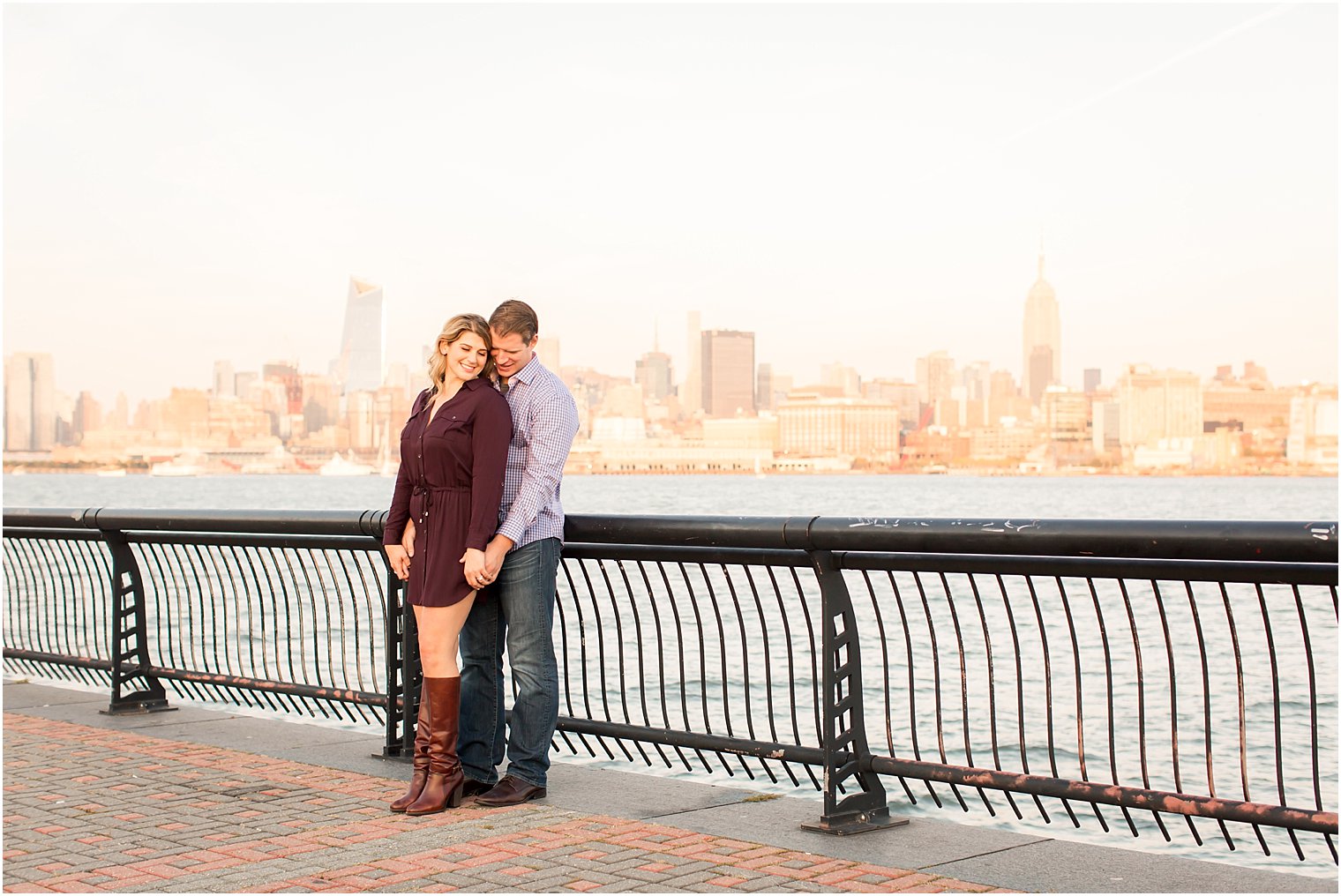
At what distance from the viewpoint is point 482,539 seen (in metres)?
6.06

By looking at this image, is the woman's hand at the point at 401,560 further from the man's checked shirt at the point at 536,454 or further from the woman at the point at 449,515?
the man's checked shirt at the point at 536,454

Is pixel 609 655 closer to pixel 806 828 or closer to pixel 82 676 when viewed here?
Answer: pixel 82 676

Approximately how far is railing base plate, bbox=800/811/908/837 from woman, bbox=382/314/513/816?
1588 millimetres

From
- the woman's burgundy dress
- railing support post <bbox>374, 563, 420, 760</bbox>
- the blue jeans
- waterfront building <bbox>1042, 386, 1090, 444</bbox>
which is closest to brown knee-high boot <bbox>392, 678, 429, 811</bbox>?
the blue jeans

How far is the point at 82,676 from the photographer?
1048 centimetres

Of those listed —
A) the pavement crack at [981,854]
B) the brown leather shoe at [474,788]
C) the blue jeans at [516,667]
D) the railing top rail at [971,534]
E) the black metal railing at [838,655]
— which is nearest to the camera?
the railing top rail at [971,534]

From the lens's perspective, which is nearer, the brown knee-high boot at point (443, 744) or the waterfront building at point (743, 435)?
the brown knee-high boot at point (443, 744)

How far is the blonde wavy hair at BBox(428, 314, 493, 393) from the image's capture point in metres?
6.23

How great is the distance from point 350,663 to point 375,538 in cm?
1408

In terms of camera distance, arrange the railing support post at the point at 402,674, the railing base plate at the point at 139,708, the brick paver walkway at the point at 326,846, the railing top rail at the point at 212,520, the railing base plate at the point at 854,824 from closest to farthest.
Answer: the brick paver walkway at the point at 326,846, the railing base plate at the point at 854,824, the railing support post at the point at 402,674, the railing top rail at the point at 212,520, the railing base plate at the point at 139,708

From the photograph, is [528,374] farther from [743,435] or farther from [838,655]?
[743,435]

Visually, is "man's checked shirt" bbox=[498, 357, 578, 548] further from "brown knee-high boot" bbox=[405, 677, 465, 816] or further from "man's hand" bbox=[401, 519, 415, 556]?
"brown knee-high boot" bbox=[405, 677, 465, 816]

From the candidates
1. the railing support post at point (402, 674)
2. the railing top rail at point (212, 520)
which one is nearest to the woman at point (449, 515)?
the railing support post at point (402, 674)

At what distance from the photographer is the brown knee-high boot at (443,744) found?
6.21 m
